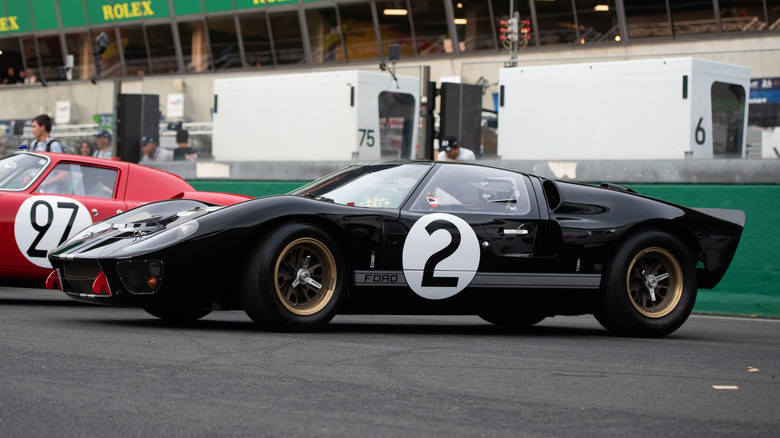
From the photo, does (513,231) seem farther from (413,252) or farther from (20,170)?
(20,170)

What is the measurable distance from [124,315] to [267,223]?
6.41ft

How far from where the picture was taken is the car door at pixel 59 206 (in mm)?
8570

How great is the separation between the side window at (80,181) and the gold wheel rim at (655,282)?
459 centimetres


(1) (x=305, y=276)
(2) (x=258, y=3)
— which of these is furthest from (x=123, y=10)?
(1) (x=305, y=276)

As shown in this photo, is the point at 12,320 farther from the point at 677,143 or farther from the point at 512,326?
the point at 677,143

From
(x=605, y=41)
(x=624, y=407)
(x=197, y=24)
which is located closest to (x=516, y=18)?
(x=605, y=41)

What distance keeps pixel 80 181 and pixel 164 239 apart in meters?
3.07

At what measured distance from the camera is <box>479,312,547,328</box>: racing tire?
8.12m

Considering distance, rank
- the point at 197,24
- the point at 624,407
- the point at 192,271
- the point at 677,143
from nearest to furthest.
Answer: the point at 624,407
the point at 192,271
the point at 677,143
the point at 197,24

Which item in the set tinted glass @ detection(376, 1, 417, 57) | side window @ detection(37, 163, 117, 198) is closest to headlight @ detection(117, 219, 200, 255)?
side window @ detection(37, 163, 117, 198)

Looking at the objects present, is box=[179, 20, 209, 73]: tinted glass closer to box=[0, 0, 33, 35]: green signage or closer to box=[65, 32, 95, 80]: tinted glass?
box=[65, 32, 95, 80]: tinted glass

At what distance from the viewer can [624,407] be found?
14.4ft

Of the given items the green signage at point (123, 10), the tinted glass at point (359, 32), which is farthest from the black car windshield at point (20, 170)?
the green signage at point (123, 10)

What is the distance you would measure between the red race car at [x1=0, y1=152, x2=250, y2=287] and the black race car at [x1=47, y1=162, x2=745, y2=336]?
4.54 ft
